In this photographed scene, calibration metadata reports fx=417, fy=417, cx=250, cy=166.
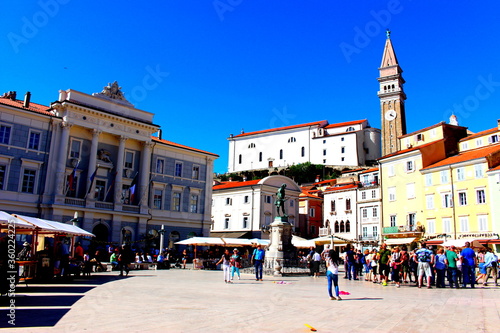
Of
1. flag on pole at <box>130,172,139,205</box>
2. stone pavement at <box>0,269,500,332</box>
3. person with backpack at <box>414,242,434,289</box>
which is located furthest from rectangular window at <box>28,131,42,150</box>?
person with backpack at <box>414,242,434,289</box>

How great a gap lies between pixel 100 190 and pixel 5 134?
28.3ft

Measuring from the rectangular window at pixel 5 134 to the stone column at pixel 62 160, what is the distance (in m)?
3.72

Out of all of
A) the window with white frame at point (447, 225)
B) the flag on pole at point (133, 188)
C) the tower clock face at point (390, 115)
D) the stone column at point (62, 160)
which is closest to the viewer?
the stone column at point (62, 160)

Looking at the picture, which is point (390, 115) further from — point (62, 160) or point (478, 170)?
point (62, 160)

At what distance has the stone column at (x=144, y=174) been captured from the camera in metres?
37.7

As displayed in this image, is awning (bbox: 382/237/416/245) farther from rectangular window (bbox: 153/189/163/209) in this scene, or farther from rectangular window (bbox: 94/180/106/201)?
rectangular window (bbox: 94/180/106/201)

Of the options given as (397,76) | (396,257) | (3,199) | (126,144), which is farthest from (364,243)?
(397,76)

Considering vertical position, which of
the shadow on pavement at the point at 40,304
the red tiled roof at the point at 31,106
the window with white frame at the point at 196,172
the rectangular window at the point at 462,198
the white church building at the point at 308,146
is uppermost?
the white church building at the point at 308,146

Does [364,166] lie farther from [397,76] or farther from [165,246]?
[165,246]

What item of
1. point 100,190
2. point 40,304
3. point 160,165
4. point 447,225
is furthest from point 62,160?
point 447,225

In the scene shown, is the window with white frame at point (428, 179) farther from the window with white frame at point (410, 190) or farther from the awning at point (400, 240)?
the awning at point (400, 240)

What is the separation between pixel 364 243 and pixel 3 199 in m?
38.1

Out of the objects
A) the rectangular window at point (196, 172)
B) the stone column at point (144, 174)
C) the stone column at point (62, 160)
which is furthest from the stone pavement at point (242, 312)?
the rectangular window at point (196, 172)

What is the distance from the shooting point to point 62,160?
3341cm
